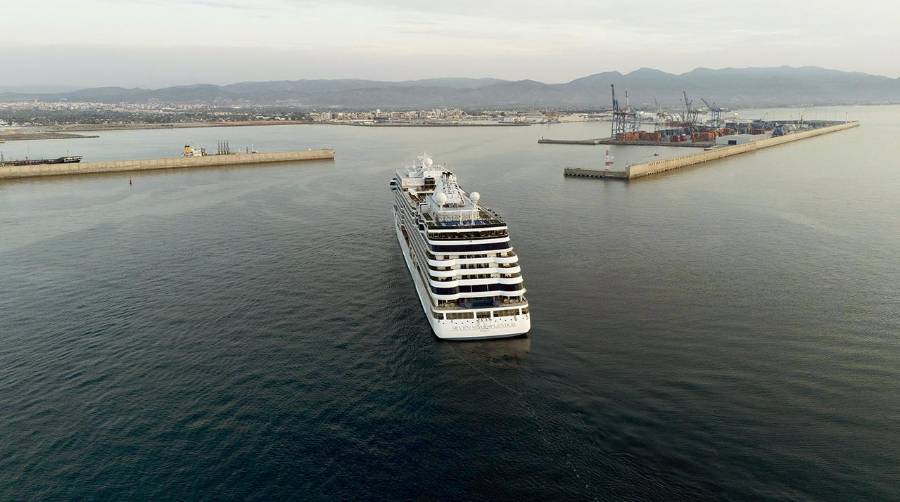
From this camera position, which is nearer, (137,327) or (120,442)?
(120,442)

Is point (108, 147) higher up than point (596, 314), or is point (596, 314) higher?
point (108, 147)

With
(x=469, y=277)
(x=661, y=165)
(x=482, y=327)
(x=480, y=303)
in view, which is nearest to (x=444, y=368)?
(x=482, y=327)

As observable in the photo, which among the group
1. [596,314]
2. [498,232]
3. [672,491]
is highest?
[498,232]

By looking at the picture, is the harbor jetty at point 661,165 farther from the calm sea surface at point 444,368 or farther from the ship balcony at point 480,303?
the ship balcony at point 480,303

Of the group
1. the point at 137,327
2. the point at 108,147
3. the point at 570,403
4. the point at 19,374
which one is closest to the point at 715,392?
the point at 570,403

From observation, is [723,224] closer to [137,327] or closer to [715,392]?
[715,392]

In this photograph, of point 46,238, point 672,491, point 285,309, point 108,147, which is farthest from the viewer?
point 108,147

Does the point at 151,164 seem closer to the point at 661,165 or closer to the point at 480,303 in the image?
the point at 661,165
